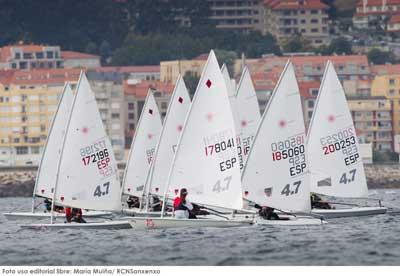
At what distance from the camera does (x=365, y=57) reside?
18538 cm

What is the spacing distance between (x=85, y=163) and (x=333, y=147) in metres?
8.33

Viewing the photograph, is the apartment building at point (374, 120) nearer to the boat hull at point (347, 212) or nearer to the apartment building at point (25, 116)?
the apartment building at point (25, 116)

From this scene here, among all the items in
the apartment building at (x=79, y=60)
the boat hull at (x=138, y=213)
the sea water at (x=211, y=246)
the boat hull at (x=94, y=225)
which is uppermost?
the apartment building at (x=79, y=60)

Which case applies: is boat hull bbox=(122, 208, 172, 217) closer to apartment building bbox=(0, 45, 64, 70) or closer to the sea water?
the sea water

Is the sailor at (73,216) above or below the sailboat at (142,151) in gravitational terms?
below

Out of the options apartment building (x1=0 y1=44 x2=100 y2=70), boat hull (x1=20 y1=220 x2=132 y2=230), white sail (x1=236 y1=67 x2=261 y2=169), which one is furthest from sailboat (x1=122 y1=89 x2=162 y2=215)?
apartment building (x1=0 y1=44 x2=100 y2=70)

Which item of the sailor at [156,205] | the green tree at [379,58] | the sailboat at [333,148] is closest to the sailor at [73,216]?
the sailor at [156,205]

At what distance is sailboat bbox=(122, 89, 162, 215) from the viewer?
5525 centimetres

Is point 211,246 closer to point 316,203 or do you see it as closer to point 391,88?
point 316,203

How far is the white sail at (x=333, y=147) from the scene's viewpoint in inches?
1932

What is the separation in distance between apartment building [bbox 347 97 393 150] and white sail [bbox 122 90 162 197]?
92742 mm

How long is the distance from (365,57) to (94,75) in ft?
103

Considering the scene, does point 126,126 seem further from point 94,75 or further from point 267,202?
point 267,202

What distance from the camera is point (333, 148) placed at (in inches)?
1943
